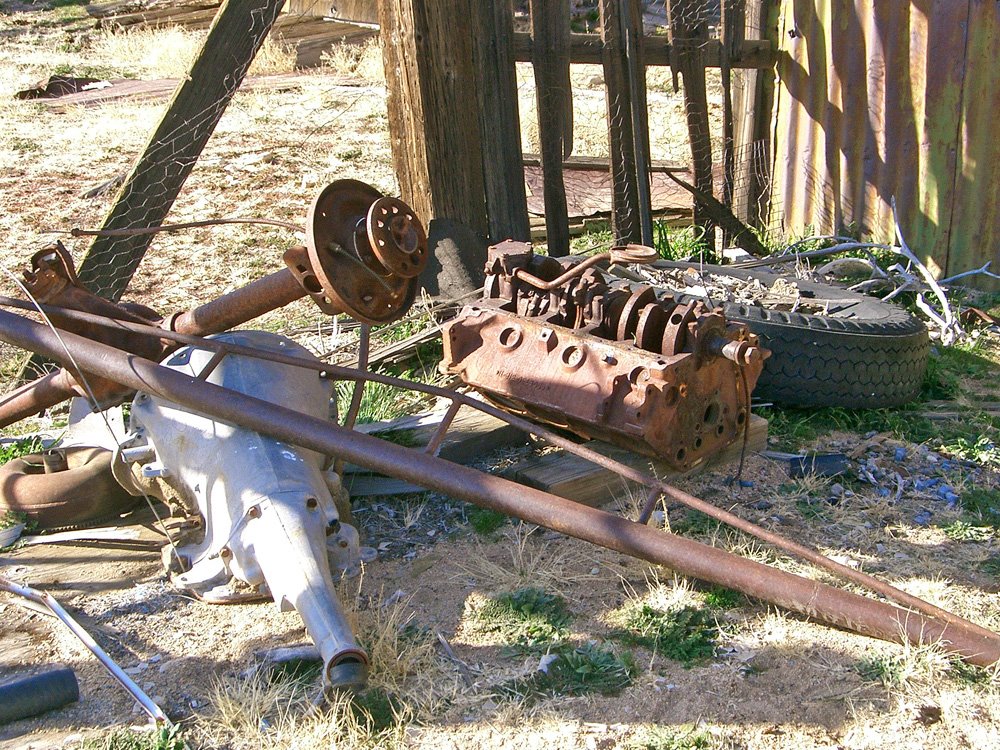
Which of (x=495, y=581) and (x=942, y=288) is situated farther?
(x=942, y=288)

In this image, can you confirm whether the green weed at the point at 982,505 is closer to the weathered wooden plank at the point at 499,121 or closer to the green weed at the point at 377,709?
the green weed at the point at 377,709

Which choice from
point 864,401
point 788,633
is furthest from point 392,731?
point 864,401

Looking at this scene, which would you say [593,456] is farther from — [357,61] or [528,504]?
[357,61]

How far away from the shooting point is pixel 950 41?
591cm

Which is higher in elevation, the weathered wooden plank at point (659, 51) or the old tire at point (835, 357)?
the weathered wooden plank at point (659, 51)

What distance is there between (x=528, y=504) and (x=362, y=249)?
95cm

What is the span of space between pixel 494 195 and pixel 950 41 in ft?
9.56

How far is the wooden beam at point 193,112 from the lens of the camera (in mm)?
4582

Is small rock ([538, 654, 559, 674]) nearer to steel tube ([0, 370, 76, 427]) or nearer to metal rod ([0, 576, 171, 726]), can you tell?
metal rod ([0, 576, 171, 726])

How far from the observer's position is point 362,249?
10.3 ft

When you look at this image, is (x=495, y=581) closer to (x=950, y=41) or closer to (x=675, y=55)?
(x=675, y=55)

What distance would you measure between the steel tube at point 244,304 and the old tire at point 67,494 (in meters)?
0.73

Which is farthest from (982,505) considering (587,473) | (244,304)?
(244,304)

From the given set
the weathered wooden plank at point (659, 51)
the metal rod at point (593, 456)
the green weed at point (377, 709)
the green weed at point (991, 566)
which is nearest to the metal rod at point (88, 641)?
the green weed at point (377, 709)
